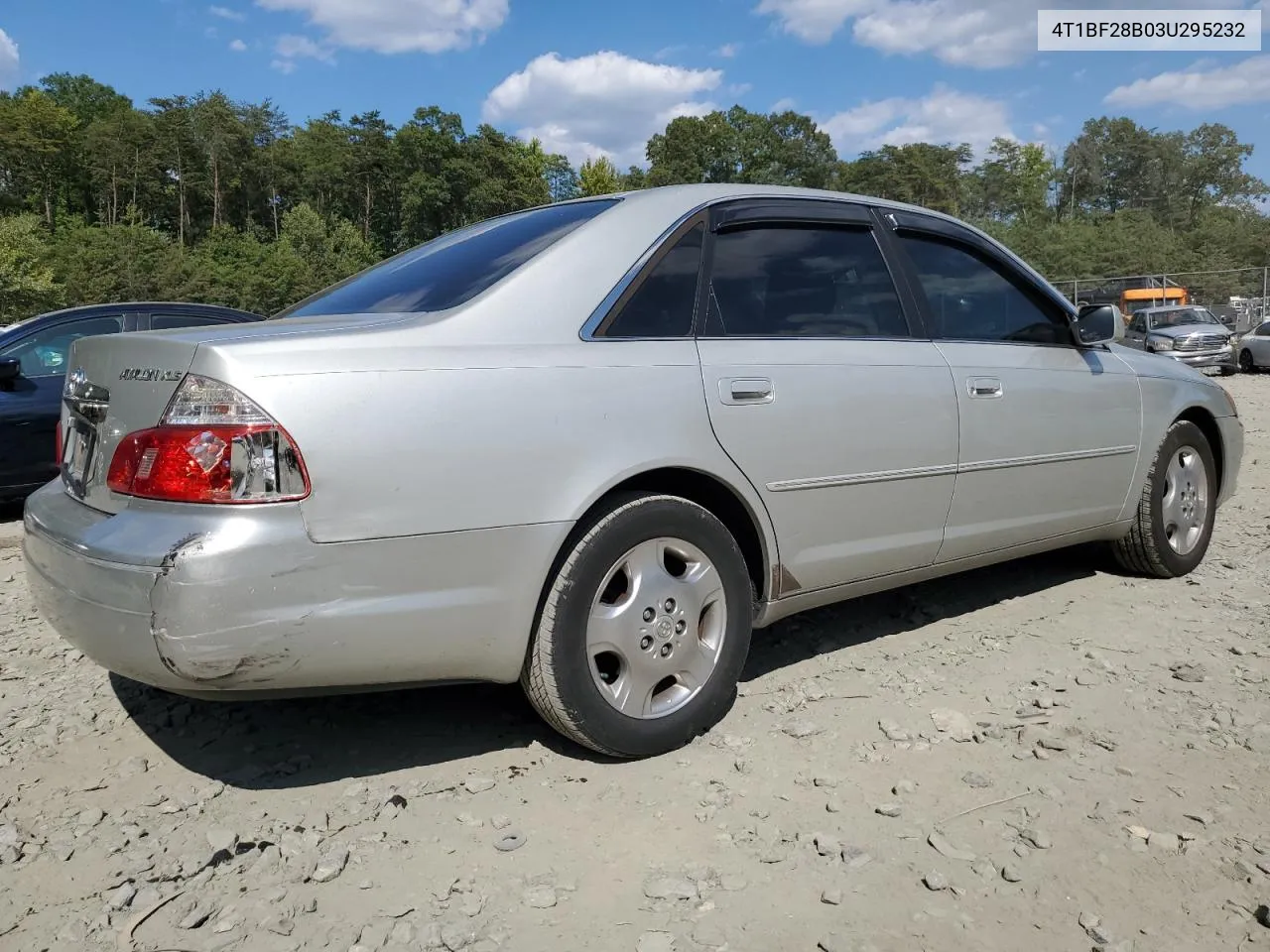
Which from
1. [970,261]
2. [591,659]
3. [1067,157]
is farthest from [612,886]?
[1067,157]

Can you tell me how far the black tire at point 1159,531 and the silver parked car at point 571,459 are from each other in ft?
2.45

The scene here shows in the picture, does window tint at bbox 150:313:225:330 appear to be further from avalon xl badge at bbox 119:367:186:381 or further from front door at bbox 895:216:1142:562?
front door at bbox 895:216:1142:562

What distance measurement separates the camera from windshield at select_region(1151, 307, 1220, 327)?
2207cm

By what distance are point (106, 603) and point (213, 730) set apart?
950 millimetres

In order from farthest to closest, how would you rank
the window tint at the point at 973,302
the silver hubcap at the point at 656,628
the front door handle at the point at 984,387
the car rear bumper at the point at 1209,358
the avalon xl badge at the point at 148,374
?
the car rear bumper at the point at 1209,358 < the window tint at the point at 973,302 < the front door handle at the point at 984,387 < the silver hubcap at the point at 656,628 < the avalon xl badge at the point at 148,374

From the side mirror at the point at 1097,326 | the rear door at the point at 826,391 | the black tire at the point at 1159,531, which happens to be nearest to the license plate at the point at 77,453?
the rear door at the point at 826,391

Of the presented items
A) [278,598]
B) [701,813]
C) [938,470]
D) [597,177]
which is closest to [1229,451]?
[938,470]

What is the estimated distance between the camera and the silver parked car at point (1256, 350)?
69.1ft

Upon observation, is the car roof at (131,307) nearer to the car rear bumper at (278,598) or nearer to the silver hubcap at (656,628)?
the car rear bumper at (278,598)

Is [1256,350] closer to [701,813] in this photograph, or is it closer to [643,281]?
[643,281]

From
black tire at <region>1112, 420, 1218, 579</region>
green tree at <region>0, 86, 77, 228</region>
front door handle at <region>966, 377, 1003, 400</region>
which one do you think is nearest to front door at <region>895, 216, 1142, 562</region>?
front door handle at <region>966, 377, 1003, 400</region>

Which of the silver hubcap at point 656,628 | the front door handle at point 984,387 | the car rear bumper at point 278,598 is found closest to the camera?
the car rear bumper at point 278,598

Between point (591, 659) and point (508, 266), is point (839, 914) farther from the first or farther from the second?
point (508, 266)

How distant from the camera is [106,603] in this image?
220 centimetres
